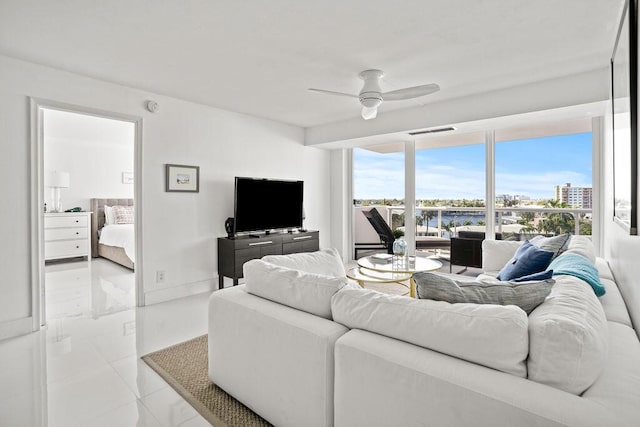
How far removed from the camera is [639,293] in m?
1.52

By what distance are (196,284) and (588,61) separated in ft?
15.6

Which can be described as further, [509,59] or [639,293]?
[509,59]

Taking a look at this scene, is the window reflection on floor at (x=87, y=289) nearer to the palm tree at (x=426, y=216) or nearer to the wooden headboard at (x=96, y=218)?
the wooden headboard at (x=96, y=218)

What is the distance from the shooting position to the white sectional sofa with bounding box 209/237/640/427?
39.2 inches

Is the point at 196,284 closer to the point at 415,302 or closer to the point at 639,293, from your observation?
the point at 415,302

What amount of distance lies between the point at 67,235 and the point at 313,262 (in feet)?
18.8

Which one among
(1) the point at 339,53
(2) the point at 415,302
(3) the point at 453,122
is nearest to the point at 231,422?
(2) the point at 415,302

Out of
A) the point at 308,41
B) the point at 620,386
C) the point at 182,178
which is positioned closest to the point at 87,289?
the point at 182,178

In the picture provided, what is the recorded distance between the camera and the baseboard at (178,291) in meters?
3.85

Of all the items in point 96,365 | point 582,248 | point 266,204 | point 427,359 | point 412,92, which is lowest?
point 96,365

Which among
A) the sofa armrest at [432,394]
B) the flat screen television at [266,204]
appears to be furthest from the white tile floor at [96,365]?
the flat screen television at [266,204]

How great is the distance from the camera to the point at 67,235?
20.2 feet

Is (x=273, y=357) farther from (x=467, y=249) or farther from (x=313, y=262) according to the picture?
(x=467, y=249)

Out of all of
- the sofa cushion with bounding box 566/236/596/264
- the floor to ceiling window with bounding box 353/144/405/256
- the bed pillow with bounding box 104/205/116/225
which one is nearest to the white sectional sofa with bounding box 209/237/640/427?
the sofa cushion with bounding box 566/236/596/264
